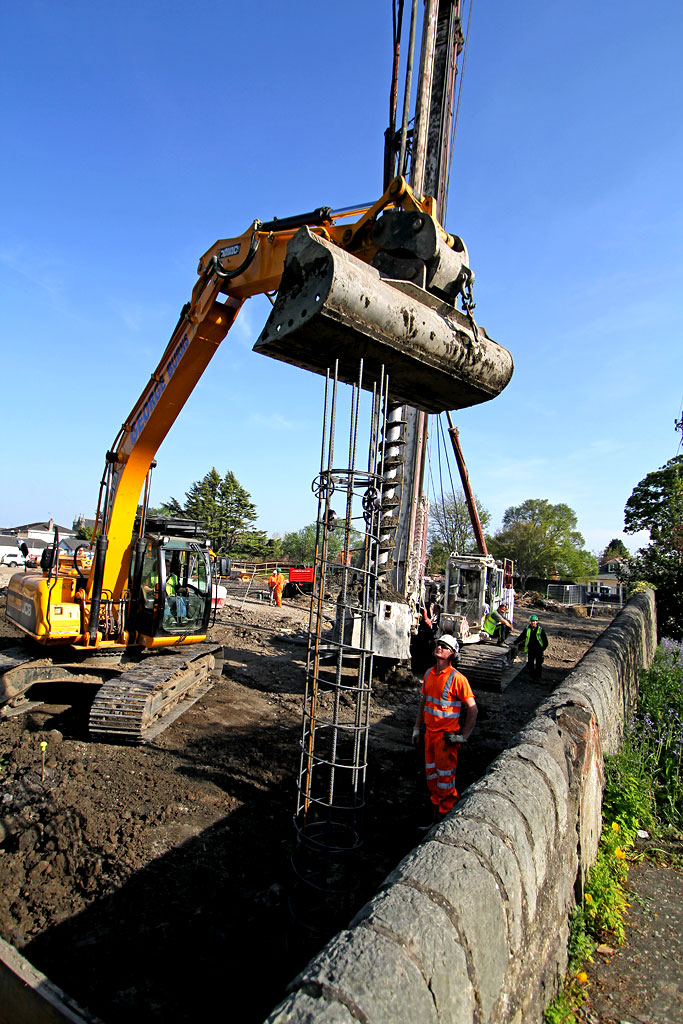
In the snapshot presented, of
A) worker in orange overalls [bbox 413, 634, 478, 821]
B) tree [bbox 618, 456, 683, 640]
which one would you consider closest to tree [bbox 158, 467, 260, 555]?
tree [bbox 618, 456, 683, 640]

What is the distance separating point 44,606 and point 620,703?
674 centimetres

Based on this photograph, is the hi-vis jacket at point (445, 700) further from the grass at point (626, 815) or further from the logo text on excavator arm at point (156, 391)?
the logo text on excavator arm at point (156, 391)

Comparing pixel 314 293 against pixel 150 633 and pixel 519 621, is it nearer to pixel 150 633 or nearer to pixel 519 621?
pixel 150 633

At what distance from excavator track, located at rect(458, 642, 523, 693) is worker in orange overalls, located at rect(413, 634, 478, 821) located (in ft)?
20.8

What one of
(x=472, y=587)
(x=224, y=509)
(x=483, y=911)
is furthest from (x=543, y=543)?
(x=483, y=911)

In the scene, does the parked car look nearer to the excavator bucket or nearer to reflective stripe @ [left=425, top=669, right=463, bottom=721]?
reflective stripe @ [left=425, top=669, right=463, bottom=721]

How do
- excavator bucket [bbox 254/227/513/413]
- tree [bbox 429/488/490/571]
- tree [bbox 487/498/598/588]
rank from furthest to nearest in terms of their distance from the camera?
tree [bbox 487/498/598/588]
tree [bbox 429/488/490/571]
excavator bucket [bbox 254/227/513/413]

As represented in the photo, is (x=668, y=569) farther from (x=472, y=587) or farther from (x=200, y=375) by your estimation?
→ (x=200, y=375)

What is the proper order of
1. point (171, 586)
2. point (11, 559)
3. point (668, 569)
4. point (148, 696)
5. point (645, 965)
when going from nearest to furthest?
point (645, 965), point (148, 696), point (171, 586), point (668, 569), point (11, 559)

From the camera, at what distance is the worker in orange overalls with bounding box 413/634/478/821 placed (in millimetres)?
4852

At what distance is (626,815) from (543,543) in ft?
167

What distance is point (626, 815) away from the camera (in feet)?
15.2

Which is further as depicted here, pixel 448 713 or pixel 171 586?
pixel 171 586

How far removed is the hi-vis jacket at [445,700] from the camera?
4.86 m
